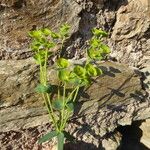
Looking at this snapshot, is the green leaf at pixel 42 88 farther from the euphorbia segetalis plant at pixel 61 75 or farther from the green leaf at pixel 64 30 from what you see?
the green leaf at pixel 64 30

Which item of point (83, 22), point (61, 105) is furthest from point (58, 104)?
point (83, 22)

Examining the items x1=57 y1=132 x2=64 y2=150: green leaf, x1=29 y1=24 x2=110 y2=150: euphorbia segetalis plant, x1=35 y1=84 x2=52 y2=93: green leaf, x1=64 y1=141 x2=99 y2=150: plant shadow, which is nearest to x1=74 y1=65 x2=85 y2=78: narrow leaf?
x1=29 y1=24 x2=110 y2=150: euphorbia segetalis plant

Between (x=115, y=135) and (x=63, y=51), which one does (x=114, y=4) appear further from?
(x=115, y=135)

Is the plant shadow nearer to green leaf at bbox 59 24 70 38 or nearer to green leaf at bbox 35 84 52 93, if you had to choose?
green leaf at bbox 35 84 52 93

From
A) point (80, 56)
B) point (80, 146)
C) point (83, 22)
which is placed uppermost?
point (83, 22)

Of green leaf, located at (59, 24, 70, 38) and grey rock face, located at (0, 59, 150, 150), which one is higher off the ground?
green leaf, located at (59, 24, 70, 38)

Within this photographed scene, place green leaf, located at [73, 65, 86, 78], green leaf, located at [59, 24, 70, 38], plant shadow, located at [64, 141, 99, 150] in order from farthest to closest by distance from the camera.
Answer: plant shadow, located at [64, 141, 99, 150] → green leaf, located at [59, 24, 70, 38] → green leaf, located at [73, 65, 86, 78]

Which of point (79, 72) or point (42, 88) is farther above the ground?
point (79, 72)

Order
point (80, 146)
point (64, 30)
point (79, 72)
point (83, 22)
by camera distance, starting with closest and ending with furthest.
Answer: point (79, 72) < point (64, 30) < point (83, 22) < point (80, 146)

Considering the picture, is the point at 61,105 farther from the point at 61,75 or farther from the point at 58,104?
the point at 61,75
